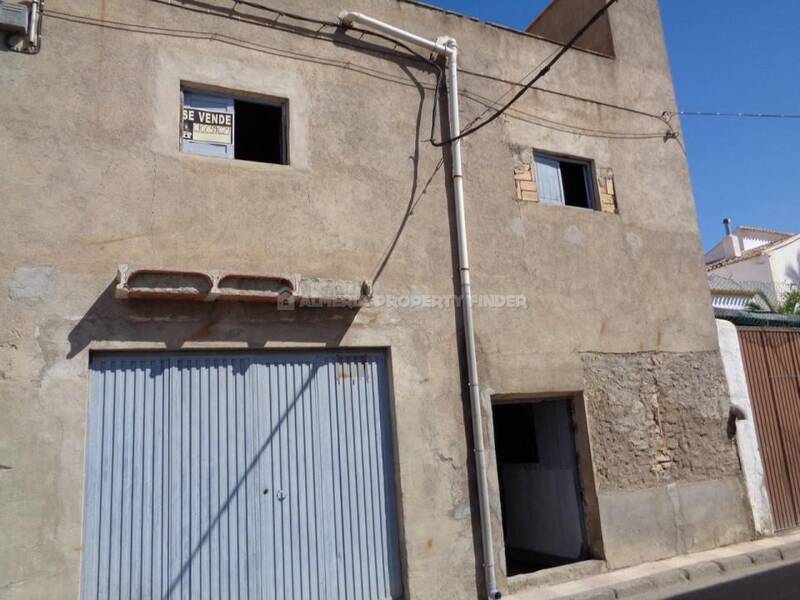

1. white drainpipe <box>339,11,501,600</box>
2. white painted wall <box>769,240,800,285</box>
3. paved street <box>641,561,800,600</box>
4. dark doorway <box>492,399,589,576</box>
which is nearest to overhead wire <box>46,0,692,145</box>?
white drainpipe <box>339,11,501,600</box>

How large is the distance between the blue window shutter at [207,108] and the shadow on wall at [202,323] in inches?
62.7

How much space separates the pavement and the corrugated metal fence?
3.09ft

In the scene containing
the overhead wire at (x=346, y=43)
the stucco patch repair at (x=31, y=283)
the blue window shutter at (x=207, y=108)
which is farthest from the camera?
the blue window shutter at (x=207, y=108)

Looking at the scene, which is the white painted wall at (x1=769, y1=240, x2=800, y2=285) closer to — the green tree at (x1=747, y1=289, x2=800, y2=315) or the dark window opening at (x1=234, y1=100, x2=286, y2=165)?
the green tree at (x1=747, y1=289, x2=800, y2=315)

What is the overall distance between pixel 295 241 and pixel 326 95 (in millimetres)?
1746

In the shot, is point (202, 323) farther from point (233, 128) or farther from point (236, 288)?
point (233, 128)

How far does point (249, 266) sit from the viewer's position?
232 inches

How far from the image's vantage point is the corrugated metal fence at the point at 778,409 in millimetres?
8867

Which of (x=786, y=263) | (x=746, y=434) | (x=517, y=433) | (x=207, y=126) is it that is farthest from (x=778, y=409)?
(x=786, y=263)

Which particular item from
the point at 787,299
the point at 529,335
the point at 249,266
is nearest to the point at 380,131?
the point at 249,266

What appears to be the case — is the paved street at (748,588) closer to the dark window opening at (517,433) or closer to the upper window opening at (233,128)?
the dark window opening at (517,433)

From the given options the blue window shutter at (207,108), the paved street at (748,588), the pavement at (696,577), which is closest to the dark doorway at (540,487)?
the pavement at (696,577)

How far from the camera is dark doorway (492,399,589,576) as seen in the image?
24.7ft

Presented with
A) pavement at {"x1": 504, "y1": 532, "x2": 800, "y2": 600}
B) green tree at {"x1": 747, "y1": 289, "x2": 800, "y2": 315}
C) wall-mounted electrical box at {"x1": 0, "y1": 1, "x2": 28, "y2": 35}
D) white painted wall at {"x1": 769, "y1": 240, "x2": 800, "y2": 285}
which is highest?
white painted wall at {"x1": 769, "y1": 240, "x2": 800, "y2": 285}
